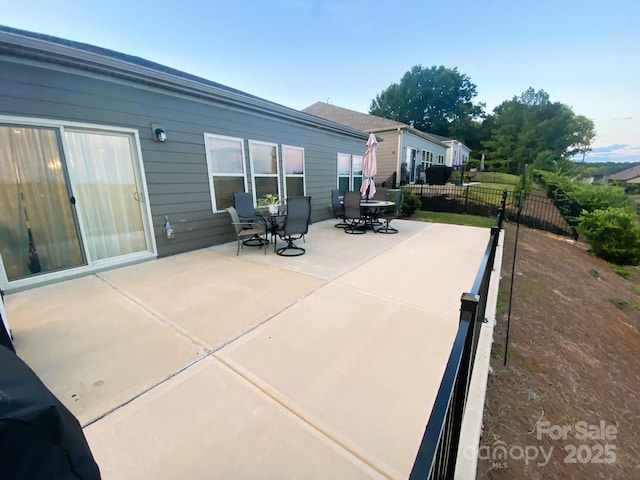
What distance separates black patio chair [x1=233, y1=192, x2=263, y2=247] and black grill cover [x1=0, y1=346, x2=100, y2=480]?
515 cm

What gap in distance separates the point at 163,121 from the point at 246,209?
220 cm

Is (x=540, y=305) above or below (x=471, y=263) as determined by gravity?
below

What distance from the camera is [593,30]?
28.6ft

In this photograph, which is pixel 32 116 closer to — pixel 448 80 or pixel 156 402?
pixel 156 402

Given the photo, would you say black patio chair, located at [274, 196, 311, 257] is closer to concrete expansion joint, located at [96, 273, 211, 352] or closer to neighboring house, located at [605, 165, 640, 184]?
concrete expansion joint, located at [96, 273, 211, 352]

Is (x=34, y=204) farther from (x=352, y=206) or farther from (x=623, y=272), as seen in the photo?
(x=623, y=272)

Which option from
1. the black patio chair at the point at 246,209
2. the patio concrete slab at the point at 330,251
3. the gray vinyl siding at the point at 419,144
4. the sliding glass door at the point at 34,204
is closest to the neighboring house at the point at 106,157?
the sliding glass door at the point at 34,204

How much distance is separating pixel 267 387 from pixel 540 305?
14.1 ft

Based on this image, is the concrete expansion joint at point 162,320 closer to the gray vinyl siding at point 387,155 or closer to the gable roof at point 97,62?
the gable roof at point 97,62

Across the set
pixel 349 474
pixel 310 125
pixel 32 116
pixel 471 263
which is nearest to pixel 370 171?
pixel 310 125

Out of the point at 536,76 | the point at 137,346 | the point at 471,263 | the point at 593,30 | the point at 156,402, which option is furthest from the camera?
the point at 536,76

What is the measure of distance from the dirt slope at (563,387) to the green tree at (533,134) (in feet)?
95.4

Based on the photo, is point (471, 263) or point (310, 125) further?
point (310, 125)

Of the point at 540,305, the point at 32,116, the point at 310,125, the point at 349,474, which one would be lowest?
the point at 540,305
